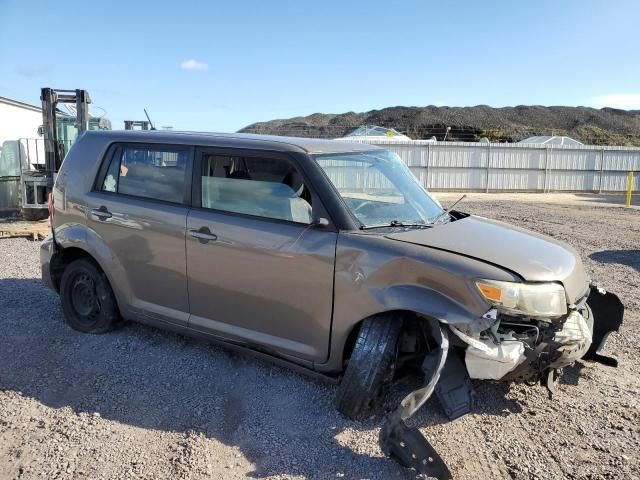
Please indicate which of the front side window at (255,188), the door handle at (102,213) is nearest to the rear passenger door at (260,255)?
the front side window at (255,188)

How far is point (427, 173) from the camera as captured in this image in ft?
86.6

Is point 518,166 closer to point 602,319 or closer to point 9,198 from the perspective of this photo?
point 9,198

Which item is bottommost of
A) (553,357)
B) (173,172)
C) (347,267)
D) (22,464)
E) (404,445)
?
(22,464)

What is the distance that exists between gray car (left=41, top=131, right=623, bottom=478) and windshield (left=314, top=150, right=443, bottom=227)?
0.02 m

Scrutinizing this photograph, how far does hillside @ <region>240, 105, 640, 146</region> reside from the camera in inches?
2579

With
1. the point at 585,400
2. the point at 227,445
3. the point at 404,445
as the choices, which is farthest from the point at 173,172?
the point at 585,400

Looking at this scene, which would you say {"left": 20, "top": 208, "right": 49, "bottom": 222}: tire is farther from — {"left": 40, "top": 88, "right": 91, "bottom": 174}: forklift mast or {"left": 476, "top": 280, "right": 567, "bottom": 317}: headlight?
{"left": 476, "top": 280, "right": 567, "bottom": 317}: headlight

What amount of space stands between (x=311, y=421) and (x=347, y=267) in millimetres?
1025

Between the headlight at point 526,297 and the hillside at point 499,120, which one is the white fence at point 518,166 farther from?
the hillside at point 499,120

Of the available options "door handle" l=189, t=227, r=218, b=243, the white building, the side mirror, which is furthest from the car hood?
the white building

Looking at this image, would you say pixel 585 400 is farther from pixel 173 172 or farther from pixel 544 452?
pixel 173 172

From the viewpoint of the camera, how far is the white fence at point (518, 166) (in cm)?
2639

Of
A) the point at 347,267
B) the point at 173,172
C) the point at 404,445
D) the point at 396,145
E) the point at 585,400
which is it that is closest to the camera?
the point at 404,445

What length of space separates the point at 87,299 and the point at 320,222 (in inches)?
101
